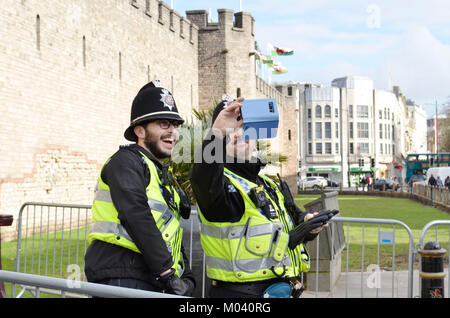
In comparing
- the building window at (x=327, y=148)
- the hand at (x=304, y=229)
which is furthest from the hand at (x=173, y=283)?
the building window at (x=327, y=148)

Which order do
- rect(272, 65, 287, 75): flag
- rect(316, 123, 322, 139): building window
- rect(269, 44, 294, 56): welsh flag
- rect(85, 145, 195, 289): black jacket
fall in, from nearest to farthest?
rect(85, 145, 195, 289): black jacket, rect(269, 44, 294, 56): welsh flag, rect(272, 65, 287, 75): flag, rect(316, 123, 322, 139): building window

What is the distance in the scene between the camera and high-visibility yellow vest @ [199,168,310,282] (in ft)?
8.96

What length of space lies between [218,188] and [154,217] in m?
0.35

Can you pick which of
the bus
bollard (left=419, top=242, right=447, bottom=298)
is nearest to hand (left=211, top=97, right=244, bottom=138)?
bollard (left=419, top=242, right=447, bottom=298)

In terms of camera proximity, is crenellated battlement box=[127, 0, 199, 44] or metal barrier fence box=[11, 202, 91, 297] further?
crenellated battlement box=[127, 0, 199, 44]

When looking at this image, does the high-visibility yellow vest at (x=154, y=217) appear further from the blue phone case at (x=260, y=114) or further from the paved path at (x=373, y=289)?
the paved path at (x=373, y=289)

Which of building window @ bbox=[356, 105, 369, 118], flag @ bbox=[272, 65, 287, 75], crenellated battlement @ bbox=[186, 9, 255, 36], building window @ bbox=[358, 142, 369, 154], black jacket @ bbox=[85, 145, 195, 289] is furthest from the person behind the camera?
building window @ bbox=[356, 105, 369, 118]

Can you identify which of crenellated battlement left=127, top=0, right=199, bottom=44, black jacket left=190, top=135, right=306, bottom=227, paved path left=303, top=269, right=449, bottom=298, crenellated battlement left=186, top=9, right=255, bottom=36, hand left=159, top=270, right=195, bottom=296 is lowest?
paved path left=303, top=269, right=449, bottom=298

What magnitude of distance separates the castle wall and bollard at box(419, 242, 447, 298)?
11.1 meters

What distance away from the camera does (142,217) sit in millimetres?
2551

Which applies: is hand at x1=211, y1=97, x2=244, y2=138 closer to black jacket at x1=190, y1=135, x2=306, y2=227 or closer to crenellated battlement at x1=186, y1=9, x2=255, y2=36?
black jacket at x1=190, y1=135, x2=306, y2=227

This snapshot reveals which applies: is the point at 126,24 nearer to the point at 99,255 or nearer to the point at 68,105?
the point at 68,105

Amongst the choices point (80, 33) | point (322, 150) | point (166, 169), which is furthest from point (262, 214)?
point (322, 150)
